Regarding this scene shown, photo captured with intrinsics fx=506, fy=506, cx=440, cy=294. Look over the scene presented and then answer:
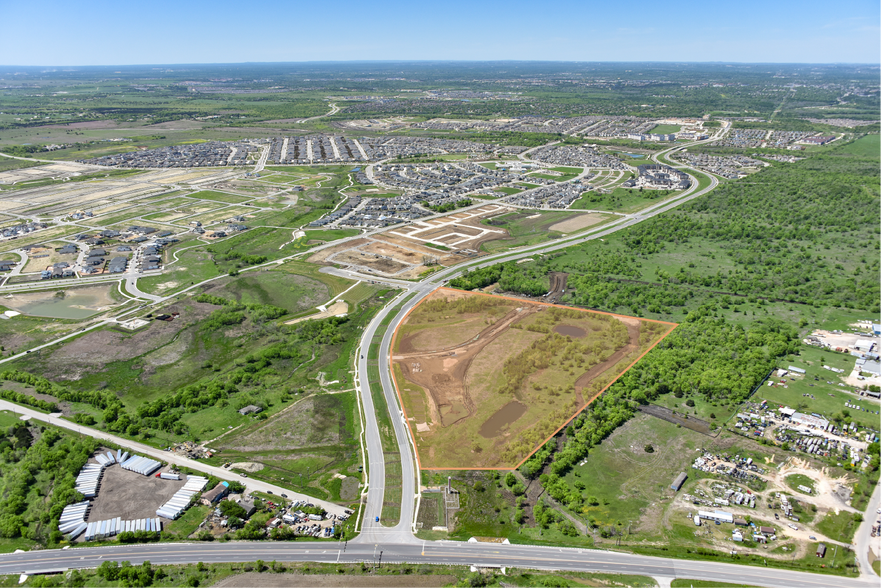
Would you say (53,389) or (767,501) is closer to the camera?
(767,501)

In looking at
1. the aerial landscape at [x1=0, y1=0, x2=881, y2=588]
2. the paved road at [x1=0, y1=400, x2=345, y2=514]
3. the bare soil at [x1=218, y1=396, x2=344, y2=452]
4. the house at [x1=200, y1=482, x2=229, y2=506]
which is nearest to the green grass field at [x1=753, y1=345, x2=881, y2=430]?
the aerial landscape at [x1=0, y1=0, x2=881, y2=588]

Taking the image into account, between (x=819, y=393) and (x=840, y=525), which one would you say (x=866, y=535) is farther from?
(x=819, y=393)

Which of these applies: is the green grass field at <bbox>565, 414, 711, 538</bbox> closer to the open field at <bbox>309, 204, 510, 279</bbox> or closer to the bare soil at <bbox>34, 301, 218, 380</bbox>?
the open field at <bbox>309, 204, 510, 279</bbox>

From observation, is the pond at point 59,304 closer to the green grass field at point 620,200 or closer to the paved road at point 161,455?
the paved road at point 161,455

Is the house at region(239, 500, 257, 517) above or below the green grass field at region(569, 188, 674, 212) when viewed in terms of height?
below

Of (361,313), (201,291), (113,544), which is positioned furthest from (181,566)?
(201,291)

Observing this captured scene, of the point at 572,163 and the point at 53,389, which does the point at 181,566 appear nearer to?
the point at 53,389

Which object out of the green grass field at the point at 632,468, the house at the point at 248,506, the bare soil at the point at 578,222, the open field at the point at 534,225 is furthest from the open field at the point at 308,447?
the bare soil at the point at 578,222
